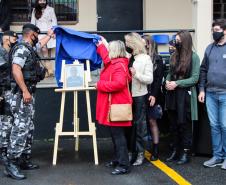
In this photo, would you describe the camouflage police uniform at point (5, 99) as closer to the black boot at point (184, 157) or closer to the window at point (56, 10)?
the black boot at point (184, 157)

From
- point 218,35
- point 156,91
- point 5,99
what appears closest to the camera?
point 5,99

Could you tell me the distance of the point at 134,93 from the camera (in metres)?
7.26

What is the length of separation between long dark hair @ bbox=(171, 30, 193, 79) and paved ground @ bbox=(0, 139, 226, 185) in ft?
4.35

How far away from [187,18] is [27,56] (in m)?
5.89

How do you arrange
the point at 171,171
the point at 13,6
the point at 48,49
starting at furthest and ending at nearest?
the point at 13,6 < the point at 48,49 < the point at 171,171

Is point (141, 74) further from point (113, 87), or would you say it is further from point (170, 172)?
point (170, 172)

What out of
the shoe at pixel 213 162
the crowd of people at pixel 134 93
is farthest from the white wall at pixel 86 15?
the shoe at pixel 213 162

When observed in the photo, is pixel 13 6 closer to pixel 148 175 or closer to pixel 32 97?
pixel 32 97

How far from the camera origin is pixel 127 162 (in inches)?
274

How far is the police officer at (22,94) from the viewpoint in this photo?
676 centimetres

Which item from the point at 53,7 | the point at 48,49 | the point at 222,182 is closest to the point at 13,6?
the point at 53,7

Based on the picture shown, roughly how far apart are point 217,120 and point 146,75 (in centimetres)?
118

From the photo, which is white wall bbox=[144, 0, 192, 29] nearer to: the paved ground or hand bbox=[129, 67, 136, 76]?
the paved ground

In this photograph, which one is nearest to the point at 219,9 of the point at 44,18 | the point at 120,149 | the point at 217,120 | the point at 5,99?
the point at 44,18
